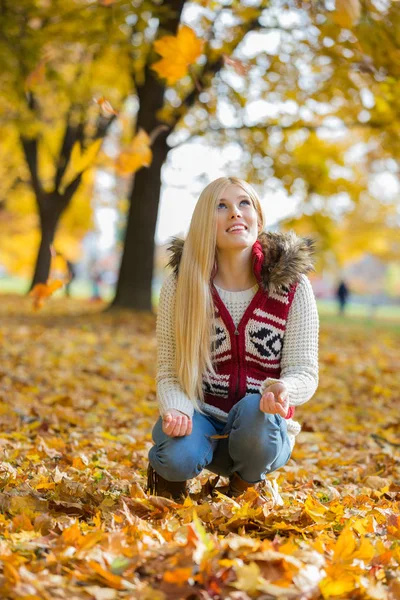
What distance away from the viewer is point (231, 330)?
2994 mm

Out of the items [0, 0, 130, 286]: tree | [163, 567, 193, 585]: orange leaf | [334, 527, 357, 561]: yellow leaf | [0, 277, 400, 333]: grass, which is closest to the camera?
[163, 567, 193, 585]: orange leaf

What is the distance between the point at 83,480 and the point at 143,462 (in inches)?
28.5

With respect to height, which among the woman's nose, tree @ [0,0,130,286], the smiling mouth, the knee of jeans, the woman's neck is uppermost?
tree @ [0,0,130,286]

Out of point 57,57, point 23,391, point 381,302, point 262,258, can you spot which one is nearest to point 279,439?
point 262,258

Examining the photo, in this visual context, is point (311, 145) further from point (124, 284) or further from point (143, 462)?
point (143, 462)

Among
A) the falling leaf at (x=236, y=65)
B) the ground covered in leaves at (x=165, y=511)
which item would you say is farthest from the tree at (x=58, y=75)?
the ground covered in leaves at (x=165, y=511)

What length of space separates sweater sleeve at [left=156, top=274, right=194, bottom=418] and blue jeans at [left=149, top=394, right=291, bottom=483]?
0.13m

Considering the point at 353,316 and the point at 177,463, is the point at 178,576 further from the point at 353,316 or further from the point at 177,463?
the point at 353,316

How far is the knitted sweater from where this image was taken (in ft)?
9.45

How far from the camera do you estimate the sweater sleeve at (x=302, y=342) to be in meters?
2.92

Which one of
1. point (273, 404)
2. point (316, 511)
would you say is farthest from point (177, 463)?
point (316, 511)

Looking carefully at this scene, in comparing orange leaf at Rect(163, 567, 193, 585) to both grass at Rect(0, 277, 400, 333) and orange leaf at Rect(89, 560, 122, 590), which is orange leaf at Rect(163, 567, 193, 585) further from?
grass at Rect(0, 277, 400, 333)

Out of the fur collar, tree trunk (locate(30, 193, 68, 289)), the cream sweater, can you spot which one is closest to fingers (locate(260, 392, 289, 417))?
the cream sweater

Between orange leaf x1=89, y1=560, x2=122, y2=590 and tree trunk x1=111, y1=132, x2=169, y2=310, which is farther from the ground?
tree trunk x1=111, y1=132, x2=169, y2=310
